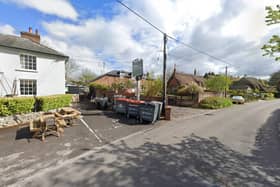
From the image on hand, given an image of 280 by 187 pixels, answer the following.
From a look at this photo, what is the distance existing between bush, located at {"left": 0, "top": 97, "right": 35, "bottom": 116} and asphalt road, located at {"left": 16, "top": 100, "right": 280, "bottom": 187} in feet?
21.4

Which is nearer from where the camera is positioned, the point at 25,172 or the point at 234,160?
the point at 25,172

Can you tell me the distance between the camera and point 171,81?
132 feet

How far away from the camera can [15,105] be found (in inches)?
372

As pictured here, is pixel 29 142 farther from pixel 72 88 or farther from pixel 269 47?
pixel 72 88

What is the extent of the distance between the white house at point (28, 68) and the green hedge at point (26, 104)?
15.8ft

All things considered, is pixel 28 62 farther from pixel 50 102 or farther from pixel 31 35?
pixel 50 102

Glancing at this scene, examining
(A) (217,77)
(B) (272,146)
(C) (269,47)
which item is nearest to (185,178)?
(B) (272,146)

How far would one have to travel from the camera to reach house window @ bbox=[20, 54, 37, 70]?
1511 centimetres

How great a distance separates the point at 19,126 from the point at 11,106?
124cm

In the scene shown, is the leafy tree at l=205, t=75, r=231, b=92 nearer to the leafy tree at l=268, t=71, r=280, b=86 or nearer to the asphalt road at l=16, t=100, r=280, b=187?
the asphalt road at l=16, t=100, r=280, b=187

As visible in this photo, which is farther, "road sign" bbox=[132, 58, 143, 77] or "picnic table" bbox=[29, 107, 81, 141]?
"road sign" bbox=[132, 58, 143, 77]

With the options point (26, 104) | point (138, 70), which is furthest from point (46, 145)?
point (138, 70)

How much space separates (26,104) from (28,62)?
24.2 feet

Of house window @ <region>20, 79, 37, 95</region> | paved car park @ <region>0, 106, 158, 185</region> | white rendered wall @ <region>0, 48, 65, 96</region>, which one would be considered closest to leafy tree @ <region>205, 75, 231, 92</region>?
paved car park @ <region>0, 106, 158, 185</region>
